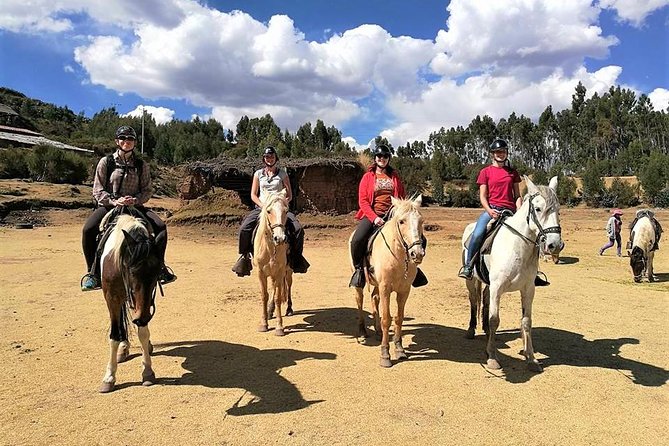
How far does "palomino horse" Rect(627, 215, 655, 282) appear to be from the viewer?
10.9 m

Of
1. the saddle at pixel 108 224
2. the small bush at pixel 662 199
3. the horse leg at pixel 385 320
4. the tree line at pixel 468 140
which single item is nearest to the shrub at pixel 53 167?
the tree line at pixel 468 140

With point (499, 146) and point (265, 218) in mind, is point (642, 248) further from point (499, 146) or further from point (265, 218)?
point (265, 218)

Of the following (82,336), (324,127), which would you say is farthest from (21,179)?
(324,127)

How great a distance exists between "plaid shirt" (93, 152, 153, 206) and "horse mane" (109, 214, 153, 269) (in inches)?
31.5

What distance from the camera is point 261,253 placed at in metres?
7.02

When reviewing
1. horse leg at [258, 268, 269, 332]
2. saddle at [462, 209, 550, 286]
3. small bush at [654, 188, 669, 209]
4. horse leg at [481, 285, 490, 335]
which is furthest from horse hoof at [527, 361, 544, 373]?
small bush at [654, 188, 669, 209]

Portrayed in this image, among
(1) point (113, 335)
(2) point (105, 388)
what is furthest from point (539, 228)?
(2) point (105, 388)

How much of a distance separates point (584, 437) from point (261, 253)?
490 cm

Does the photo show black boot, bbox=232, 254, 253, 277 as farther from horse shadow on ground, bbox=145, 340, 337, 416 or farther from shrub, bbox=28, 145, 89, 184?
shrub, bbox=28, 145, 89, 184

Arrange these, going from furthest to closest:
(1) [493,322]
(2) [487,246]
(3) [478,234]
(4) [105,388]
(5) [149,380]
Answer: (3) [478,234] < (2) [487,246] < (1) [493,322] < (5) [149,380] < (4) [105,388]

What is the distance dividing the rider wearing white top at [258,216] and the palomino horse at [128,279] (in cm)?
270

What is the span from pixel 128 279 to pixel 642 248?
1186 centimetres

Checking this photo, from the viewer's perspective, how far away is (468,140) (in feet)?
268

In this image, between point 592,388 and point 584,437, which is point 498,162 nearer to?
point 592,388
